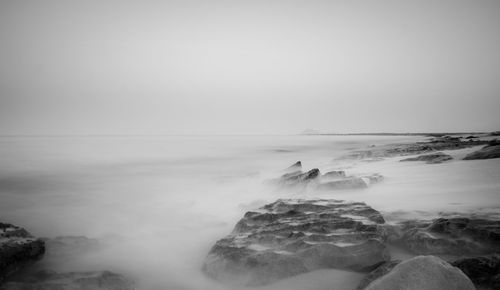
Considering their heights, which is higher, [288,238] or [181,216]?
[288,238]

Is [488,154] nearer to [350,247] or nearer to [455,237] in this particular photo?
[455,237]

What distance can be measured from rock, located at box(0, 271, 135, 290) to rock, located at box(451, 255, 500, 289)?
13.4 feet

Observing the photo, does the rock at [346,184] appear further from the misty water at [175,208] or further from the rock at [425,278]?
the rock at [425,278]

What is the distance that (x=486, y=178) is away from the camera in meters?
7.27

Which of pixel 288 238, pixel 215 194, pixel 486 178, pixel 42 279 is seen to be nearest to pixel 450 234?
pixel 288 238

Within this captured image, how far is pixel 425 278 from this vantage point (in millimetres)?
2688

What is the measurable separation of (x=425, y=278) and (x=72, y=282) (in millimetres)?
4071

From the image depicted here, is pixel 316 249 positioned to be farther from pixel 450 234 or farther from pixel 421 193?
pixel 421 193

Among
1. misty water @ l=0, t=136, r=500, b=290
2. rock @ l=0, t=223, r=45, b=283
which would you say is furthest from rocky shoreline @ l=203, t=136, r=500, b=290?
rock @ l=0, t=223, r=45, b=283

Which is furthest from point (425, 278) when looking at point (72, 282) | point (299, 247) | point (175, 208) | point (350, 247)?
point (175, 208)

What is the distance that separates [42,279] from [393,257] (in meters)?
4.76

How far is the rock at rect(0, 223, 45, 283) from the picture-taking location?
3.91m

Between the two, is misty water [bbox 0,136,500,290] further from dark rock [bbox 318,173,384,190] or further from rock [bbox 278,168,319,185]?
rock [bbox 278,168,319,185]

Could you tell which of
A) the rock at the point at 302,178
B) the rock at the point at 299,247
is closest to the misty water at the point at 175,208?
the rock at the point at 299,247
